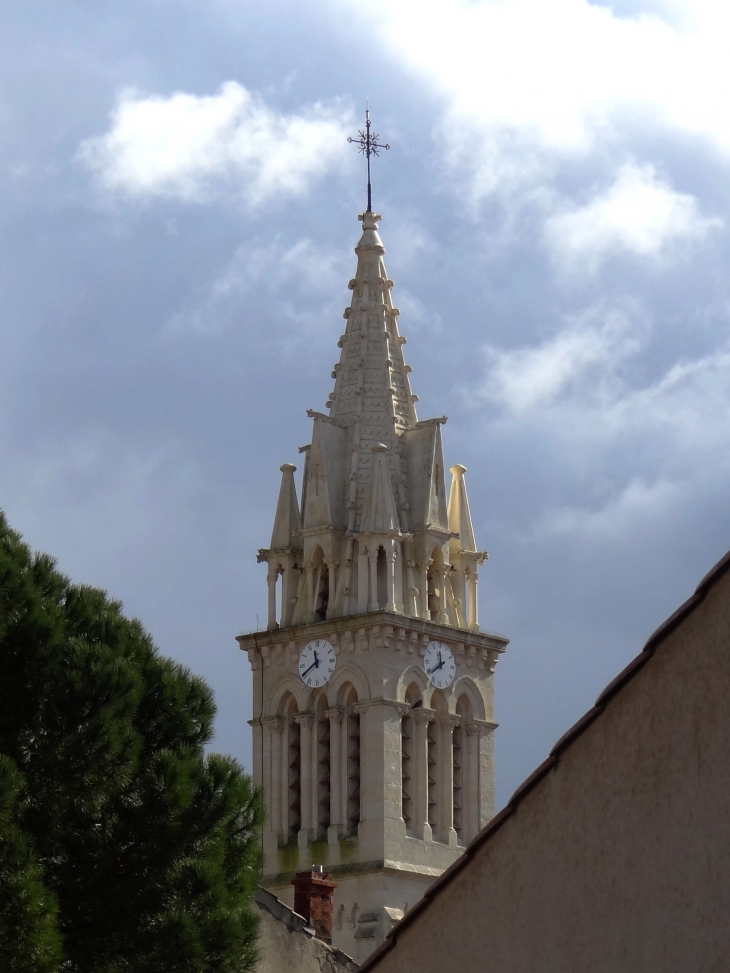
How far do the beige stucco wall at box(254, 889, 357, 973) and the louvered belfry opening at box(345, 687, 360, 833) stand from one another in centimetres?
2790

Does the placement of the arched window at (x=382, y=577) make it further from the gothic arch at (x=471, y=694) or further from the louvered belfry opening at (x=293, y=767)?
the louvered belfry opening at (x=293, y=767)

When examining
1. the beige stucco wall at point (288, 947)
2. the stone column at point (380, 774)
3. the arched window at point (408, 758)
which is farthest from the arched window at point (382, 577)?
the beige stucco wall at point (288, 947)

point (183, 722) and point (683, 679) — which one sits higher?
point (183, 722)

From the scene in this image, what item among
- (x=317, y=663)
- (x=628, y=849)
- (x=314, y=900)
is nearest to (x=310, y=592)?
(x=317, y=663)

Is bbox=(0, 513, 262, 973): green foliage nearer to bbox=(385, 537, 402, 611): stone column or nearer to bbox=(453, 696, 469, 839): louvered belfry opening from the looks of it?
bbox=(385, 537, 402, 611): stone column

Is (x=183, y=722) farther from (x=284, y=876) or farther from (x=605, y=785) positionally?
(x=284, y=876)

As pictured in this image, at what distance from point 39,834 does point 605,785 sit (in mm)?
13702

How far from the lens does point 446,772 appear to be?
62.7 metres

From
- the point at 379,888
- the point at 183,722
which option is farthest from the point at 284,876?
the point at 183,722

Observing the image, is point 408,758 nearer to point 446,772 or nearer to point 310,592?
point 446,772

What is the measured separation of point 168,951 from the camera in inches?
1141

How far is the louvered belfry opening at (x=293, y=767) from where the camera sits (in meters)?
62.8

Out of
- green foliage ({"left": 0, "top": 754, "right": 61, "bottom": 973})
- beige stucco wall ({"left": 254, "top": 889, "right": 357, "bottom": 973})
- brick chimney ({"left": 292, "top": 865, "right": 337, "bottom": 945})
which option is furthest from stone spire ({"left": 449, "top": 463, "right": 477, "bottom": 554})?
green foliage ({"left": 0, "top": 754, "right": 61, "bottom": 973})

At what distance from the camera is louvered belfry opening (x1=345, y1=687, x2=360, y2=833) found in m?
61.7
